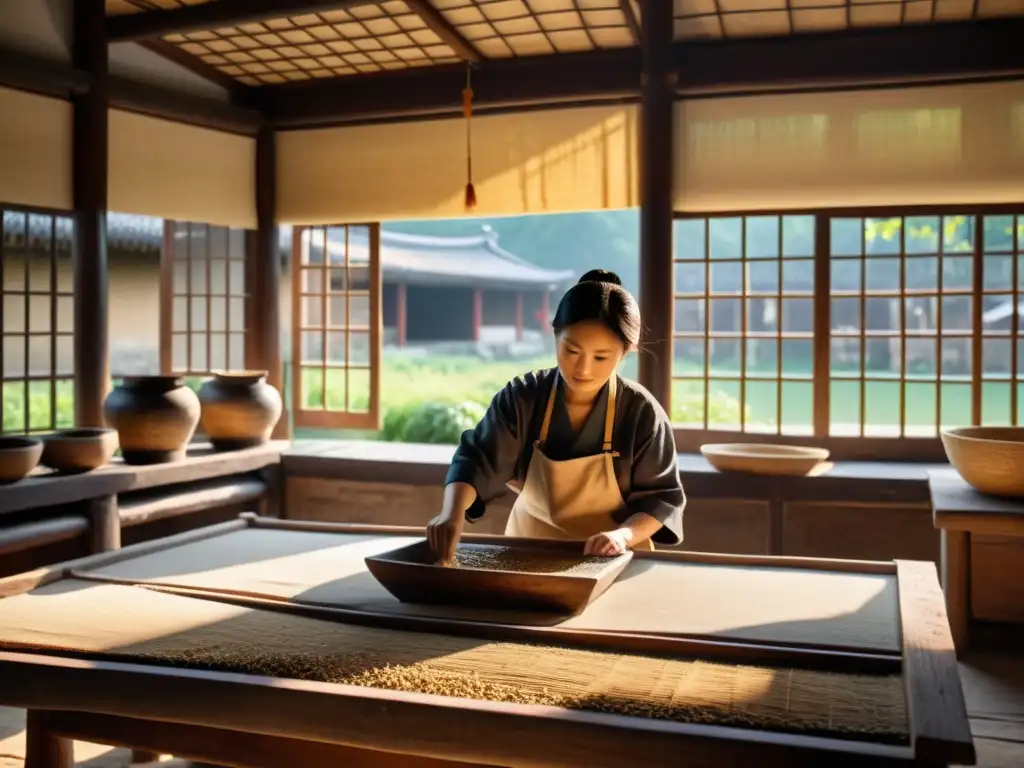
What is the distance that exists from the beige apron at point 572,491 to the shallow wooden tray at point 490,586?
1.96 feet

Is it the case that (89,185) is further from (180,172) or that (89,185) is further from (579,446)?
(579,446)

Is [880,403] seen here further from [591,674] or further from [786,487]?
[591,674]

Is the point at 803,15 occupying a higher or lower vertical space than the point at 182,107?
higher

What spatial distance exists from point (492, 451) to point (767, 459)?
7.18ft

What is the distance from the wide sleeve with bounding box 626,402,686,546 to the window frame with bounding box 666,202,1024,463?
2.48 metres

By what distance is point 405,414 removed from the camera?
12117mm

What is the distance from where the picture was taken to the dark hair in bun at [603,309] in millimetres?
2266

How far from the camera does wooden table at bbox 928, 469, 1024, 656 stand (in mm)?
3326

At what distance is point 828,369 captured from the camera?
16.3 ft

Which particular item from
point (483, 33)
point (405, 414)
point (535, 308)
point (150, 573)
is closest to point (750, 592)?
point (150, 573)

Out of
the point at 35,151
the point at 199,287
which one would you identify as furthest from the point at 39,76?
the point at 199,287

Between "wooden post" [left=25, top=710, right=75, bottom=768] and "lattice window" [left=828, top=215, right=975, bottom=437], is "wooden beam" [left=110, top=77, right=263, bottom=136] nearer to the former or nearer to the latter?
"wooden post" [left=25, top=710, right=75, bottom=768]

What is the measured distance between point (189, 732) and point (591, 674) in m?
0.67

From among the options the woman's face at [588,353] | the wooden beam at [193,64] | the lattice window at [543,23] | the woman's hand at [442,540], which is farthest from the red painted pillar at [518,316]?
the woman's hand at [442,540]
